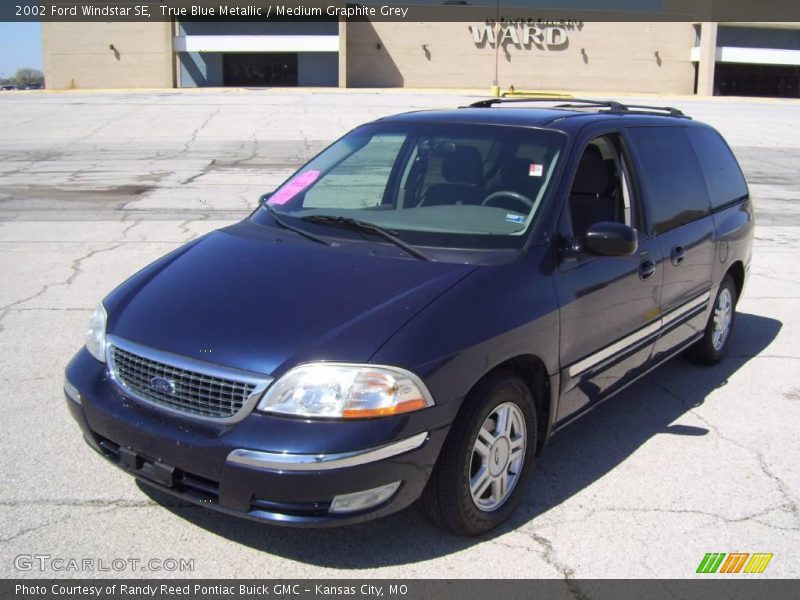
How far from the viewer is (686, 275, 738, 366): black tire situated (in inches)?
223

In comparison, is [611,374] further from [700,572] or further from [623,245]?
[700,572]

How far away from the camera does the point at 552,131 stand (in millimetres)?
4180

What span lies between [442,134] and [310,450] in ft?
7.48

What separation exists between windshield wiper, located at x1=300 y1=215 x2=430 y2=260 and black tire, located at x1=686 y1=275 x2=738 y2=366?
282 cm

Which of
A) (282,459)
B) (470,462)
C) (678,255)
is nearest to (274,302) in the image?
(282,459)

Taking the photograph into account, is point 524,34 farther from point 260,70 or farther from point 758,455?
point 758,455

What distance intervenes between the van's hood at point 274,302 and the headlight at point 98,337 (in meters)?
0.06

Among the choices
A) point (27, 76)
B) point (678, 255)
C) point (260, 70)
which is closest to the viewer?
point (678, 255)

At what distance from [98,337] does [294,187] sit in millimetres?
1568

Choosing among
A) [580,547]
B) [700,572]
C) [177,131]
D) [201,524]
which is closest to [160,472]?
[201,524]

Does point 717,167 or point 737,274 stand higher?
point 717,167

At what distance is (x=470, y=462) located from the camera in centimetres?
326

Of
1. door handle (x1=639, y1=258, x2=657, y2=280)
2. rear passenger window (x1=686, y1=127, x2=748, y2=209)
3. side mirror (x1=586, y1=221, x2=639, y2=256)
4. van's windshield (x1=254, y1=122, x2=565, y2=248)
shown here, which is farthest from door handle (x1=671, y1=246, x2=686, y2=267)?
van's windshield (x1=254, y1=122, x2=565, y2=248)

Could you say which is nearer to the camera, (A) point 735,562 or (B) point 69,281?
(A) point 735,562
